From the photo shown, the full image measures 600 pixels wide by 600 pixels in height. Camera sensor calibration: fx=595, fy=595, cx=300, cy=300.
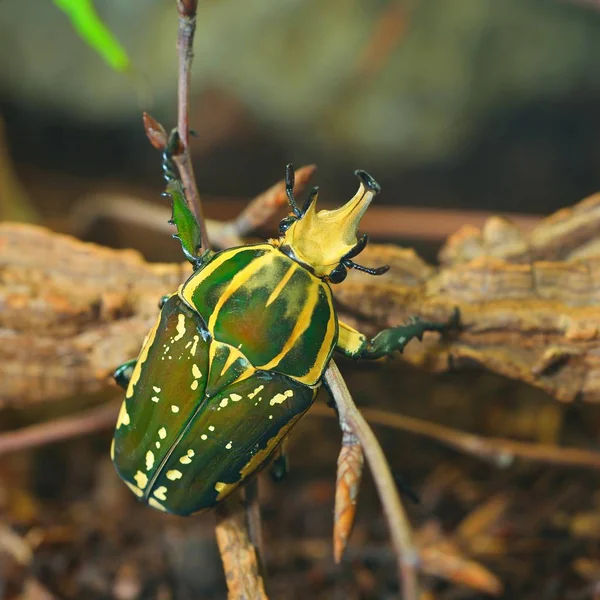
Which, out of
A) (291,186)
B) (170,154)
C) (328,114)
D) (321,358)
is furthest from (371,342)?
(328,114)

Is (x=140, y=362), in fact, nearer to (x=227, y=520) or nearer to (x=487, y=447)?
(x=227, y=520)

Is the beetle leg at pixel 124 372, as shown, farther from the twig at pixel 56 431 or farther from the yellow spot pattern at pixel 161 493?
the twig at pixel 56 431

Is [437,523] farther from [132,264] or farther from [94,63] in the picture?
[94,63]

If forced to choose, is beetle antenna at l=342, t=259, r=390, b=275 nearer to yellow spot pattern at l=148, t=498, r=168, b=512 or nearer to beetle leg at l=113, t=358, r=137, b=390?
beetle leg at l=113, t=358, r=137, b=390

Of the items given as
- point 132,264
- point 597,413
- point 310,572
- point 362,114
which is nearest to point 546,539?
point 597,413

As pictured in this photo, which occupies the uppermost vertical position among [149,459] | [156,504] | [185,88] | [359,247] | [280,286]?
[185,88]

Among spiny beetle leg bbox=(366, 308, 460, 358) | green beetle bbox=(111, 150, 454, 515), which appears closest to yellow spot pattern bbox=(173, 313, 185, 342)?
green beetle bbox=(111, 150, 454, 515)

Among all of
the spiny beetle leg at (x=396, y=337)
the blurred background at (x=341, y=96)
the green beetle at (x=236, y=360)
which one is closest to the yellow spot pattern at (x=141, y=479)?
the green beetle at (x=236, y=360)
